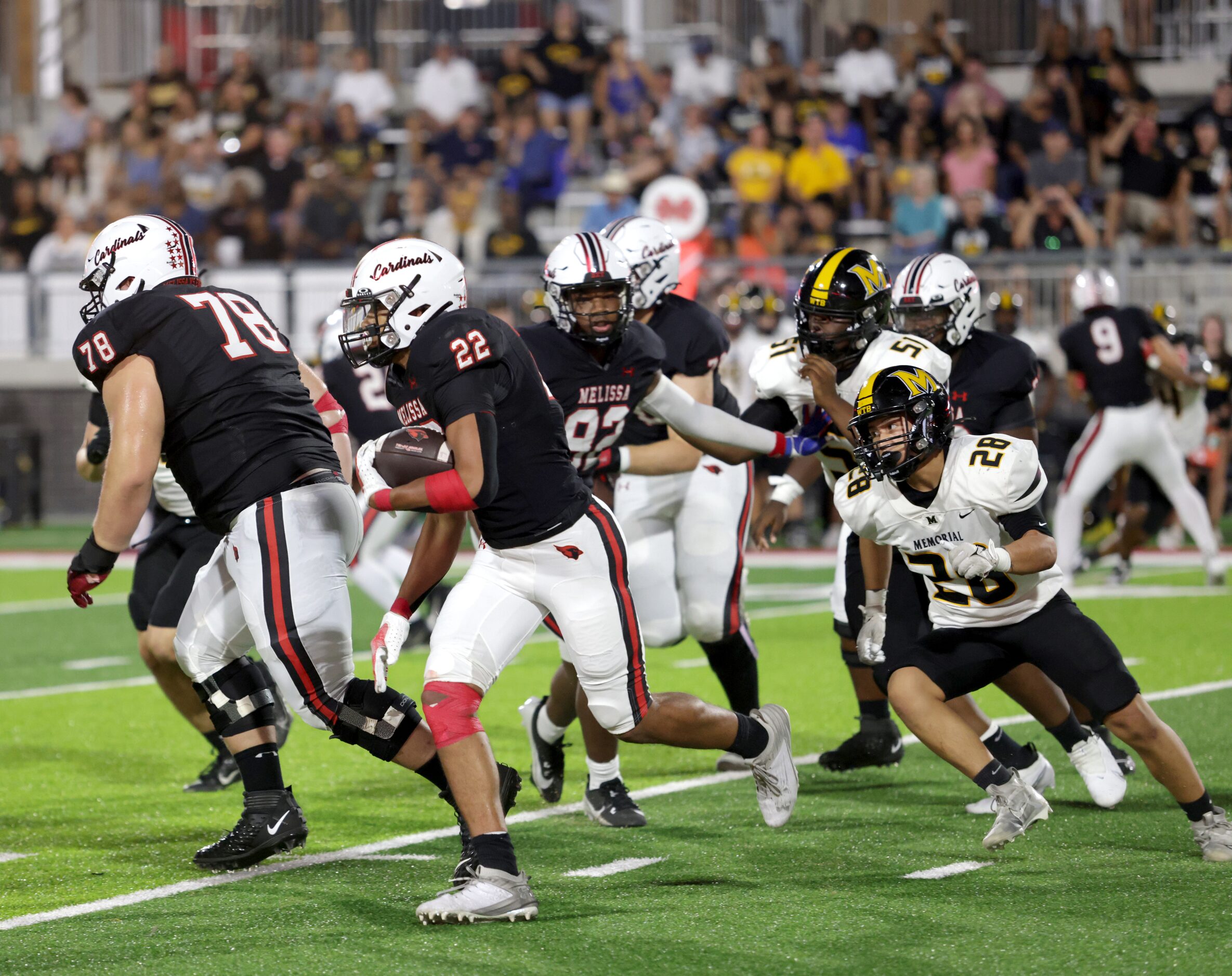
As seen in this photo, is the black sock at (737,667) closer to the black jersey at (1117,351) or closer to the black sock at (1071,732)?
the black sock at (1071,732)

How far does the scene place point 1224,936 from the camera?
371 cm

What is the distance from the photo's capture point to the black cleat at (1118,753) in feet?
18.5

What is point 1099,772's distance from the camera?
4.98m

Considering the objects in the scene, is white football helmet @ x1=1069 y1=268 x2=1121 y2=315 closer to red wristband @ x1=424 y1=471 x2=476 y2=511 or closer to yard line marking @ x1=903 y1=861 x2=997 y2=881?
yard line marking @ x1=903 y1=861 x2=997 y2=881

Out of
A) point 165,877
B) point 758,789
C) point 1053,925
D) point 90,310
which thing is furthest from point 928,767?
point 90,310

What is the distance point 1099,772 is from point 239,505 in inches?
101

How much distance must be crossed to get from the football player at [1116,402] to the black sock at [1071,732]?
4.80 meters

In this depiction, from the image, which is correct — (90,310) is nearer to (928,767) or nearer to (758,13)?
(928,767)

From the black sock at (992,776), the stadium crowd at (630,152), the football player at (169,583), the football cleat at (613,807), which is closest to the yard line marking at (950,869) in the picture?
the black sock at (992,776)

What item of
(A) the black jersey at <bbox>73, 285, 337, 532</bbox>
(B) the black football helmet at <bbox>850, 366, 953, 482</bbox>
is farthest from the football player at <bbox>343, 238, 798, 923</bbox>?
(B) the black football helmet at <bbox>850, 366, 953, 482</bbox>

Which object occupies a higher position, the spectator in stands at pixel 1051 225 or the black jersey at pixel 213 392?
the spectator in stands at pixel 1051 225

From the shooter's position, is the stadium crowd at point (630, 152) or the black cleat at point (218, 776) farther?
the stadium crowd at point (630, 152)

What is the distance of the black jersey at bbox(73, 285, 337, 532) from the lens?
14.6 feet

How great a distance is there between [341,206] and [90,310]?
456 inches
